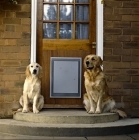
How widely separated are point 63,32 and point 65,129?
2340 millimetres

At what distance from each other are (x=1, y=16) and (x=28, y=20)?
1.77 feet

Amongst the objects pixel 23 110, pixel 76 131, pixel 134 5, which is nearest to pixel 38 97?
pixel 23 110

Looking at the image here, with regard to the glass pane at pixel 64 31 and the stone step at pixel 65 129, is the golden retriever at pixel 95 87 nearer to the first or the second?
the stone step at pixel 65 129

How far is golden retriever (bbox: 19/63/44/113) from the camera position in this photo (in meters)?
6.55

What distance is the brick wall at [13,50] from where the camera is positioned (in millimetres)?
7121

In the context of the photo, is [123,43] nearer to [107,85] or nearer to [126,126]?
[107,85]

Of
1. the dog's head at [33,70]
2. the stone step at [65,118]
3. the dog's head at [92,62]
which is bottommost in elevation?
the stone step at [65,118]

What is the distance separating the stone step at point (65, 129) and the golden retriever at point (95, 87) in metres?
0.50

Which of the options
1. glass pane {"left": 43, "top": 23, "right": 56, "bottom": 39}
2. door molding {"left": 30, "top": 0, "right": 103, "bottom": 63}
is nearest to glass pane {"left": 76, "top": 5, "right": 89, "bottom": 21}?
door molding {"left": 30, "top": 0, "right": 103, "bottom": 63}

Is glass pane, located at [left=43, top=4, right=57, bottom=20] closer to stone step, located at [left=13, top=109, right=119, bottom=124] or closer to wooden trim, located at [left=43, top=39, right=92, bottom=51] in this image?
wooden trim, located at [left=43, top=39, right=92, bottom=51]

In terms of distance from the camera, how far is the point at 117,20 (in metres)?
7.31

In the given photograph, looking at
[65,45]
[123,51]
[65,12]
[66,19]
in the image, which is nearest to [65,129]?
[65,45]

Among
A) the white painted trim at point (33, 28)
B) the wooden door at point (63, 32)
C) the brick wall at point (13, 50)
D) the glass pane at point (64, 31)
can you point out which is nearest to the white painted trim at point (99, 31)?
the wooden door at point (63, 32)

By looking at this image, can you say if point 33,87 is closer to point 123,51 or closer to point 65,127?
point 65,127
